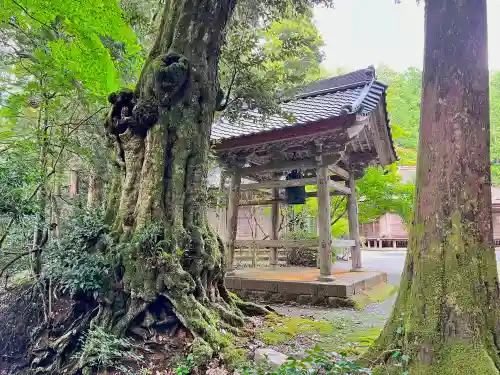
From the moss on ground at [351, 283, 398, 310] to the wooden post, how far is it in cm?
268

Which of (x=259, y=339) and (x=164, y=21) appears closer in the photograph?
(x=259, y=339)

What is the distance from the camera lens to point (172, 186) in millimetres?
3957

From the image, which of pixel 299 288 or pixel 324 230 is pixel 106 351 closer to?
pixel 299 288

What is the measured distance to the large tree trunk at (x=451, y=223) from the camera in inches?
89.9

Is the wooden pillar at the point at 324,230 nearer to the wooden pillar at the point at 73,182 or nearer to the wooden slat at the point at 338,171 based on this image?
the wooden slat at the point at 338,171

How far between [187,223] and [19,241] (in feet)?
6.79

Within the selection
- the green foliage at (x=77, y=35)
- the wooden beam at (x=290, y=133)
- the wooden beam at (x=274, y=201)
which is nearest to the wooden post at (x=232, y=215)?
the wooden beam at (x=290, y=133)

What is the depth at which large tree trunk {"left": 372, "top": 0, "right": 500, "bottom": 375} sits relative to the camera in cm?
228

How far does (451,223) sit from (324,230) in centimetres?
431

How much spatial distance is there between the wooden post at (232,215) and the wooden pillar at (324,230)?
6.30 ft

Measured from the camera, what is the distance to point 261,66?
16.8 ft

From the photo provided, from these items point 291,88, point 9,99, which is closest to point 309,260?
point 291,88

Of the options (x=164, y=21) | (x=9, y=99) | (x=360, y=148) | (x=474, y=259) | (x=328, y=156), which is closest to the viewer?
(x=474, y=259)

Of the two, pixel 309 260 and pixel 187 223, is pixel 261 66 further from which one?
pixel 309 260
